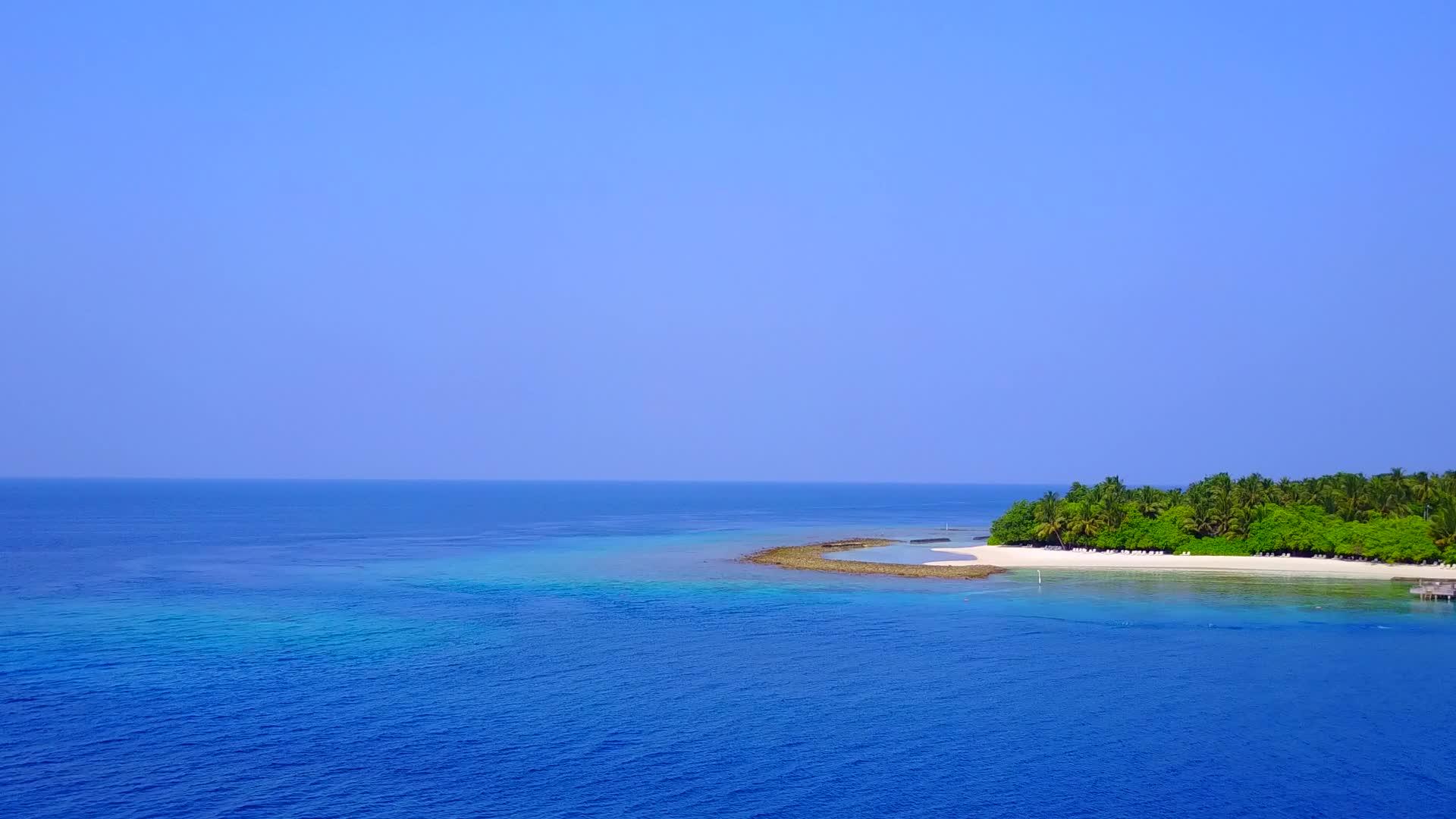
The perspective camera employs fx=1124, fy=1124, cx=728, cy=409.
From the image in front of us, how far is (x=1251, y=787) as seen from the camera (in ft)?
131

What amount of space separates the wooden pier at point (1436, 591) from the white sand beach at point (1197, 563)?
10203 millimetres

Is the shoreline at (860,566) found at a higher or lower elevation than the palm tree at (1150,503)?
lower

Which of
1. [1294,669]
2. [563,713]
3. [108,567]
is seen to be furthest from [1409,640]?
A: [108,567]

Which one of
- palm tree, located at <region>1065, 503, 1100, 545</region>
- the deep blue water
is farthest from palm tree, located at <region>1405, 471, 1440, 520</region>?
palm tree, located at <region>1065, 503, 1100, 545</region>

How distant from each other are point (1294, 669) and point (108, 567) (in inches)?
4133

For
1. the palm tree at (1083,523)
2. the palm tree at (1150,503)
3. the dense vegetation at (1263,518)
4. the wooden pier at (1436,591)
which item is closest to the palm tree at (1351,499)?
the dense vegetation at (1263,518)

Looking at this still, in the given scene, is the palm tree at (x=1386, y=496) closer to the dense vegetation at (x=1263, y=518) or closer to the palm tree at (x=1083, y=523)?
the dense vegetation at (x=1263, y=518)

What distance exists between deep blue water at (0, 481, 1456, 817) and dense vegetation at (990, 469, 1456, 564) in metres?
16.8

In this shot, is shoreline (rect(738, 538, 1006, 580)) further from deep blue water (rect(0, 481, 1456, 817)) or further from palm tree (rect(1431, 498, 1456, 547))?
palm tree (rect(1431, 498, 1456, 547))

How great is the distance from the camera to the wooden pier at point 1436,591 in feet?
275

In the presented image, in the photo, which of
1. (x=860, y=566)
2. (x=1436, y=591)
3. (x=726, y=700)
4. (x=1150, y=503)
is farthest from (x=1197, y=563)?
(x=726, y=700)

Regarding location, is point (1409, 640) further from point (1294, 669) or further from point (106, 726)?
point (106, 726)

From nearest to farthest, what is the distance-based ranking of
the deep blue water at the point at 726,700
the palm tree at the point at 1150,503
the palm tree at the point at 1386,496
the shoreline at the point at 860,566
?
the deep blue water at the point at 726,700, the shoreline at the point at 860,566, the palm tree at the point at 1386,496, the palm tree at the point at 1150,503

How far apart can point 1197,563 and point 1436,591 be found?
91.0 ft
